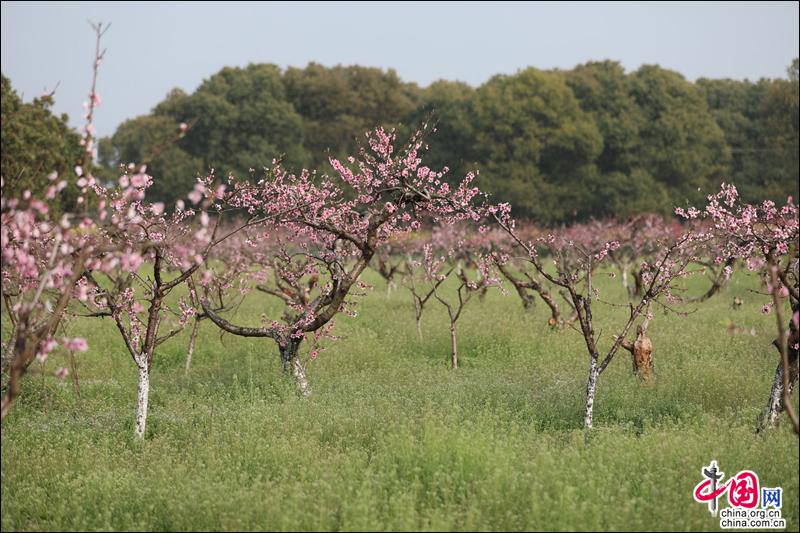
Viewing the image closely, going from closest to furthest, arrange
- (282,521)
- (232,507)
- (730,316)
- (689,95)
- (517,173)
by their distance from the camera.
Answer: (282,521), (232,507), (730,316), (517,173), (689,95)

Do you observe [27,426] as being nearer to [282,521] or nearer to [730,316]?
[282,521]

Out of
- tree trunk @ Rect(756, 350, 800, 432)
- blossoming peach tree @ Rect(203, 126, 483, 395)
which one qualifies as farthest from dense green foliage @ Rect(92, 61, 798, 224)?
tree trunk @ Rect(756, 350, 800, 432)

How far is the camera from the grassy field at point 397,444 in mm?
8734

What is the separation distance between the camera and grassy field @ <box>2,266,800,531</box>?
28.7 ft

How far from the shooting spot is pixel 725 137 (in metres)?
67.9

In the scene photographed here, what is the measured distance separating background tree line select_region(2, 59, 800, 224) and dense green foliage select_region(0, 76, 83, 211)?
53.0ft

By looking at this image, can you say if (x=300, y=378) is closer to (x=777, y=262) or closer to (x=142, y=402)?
(x=142, y=402)

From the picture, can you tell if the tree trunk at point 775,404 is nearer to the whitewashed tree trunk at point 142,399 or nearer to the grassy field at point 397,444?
the grassy field at point 397,444

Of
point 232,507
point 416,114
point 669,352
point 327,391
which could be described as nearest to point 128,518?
point 232,507

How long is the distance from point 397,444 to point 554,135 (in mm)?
53145

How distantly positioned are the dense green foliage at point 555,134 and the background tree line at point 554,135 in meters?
0.11

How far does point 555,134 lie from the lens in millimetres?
60688

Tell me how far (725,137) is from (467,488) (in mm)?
66411

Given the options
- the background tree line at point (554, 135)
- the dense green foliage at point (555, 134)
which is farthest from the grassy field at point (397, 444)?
the dense green foliage at point (555, 134)
